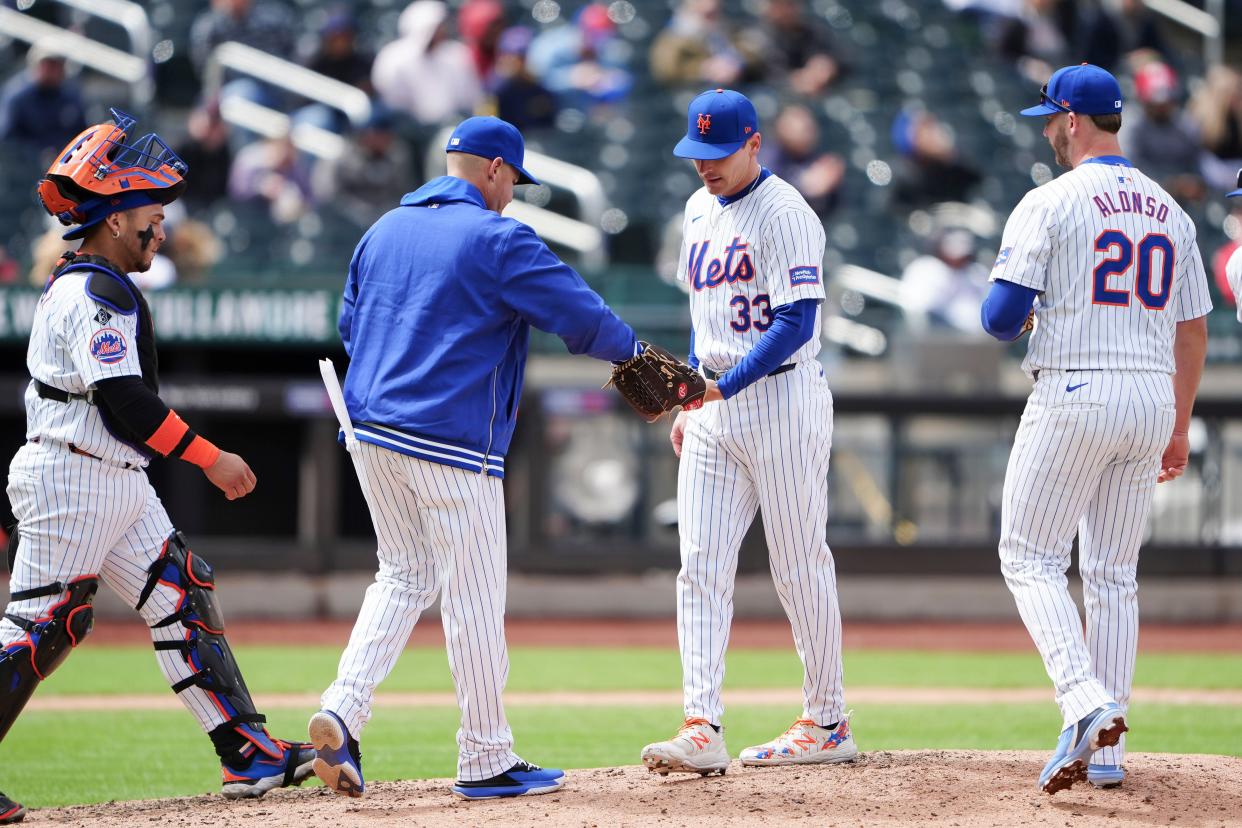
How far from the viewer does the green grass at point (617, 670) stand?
866 centimetres

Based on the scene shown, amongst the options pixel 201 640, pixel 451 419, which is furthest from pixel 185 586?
pixel 451 419

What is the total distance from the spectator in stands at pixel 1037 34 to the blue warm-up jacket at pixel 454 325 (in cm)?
1323

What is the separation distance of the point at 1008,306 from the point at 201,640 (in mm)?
2597

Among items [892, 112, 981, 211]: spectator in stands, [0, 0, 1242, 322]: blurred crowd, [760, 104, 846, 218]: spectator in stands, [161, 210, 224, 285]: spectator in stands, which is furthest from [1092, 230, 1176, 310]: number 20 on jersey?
[892, 112, 981, 211]: spectator in stands

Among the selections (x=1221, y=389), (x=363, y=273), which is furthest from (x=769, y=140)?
(x=363, y=273)

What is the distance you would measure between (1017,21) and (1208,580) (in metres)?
7.48

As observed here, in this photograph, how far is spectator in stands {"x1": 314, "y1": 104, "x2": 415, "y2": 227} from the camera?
13305 millimetres

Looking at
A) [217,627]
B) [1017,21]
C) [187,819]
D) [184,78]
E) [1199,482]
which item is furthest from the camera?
[1017,21]

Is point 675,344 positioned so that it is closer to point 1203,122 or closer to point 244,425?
point 244,425

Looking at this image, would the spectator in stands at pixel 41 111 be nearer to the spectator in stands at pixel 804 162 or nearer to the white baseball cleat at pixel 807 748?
the spectator in stands at pixel 804 162

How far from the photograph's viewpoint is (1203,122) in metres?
15.2

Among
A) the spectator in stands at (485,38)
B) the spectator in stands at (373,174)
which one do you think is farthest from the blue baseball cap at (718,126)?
the spectator in stands at (485,38)

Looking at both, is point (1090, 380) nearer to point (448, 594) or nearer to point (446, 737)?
point (448, 594)

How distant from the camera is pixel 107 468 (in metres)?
4.54
